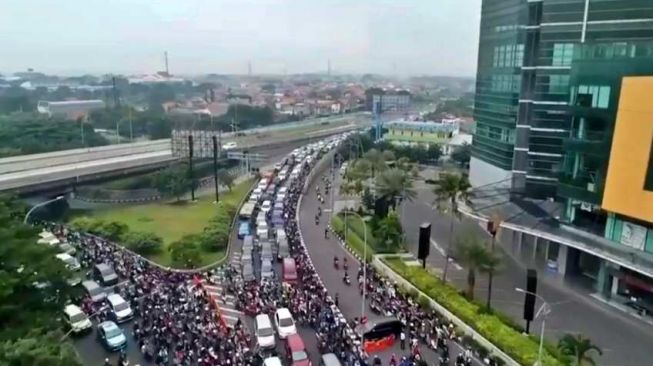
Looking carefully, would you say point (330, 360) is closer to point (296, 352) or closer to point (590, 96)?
point (296, 352)

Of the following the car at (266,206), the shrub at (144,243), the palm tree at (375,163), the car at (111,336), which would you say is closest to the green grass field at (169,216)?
the shrub at (144,243)

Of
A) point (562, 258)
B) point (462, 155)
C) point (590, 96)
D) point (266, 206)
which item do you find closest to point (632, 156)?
point (590, 96)

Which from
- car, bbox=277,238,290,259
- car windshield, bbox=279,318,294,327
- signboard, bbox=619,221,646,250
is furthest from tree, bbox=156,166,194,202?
signboard, bbox=619,221,646,250

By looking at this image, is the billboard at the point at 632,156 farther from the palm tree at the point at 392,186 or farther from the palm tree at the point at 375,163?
the palm tree at the point at 375,163

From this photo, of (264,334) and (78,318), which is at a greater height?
(264,334)

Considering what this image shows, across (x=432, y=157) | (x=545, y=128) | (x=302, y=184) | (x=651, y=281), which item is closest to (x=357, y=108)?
(x=432, y=157)

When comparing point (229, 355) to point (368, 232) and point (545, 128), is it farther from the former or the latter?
point (545, 128)

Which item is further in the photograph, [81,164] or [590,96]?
[81,164]
